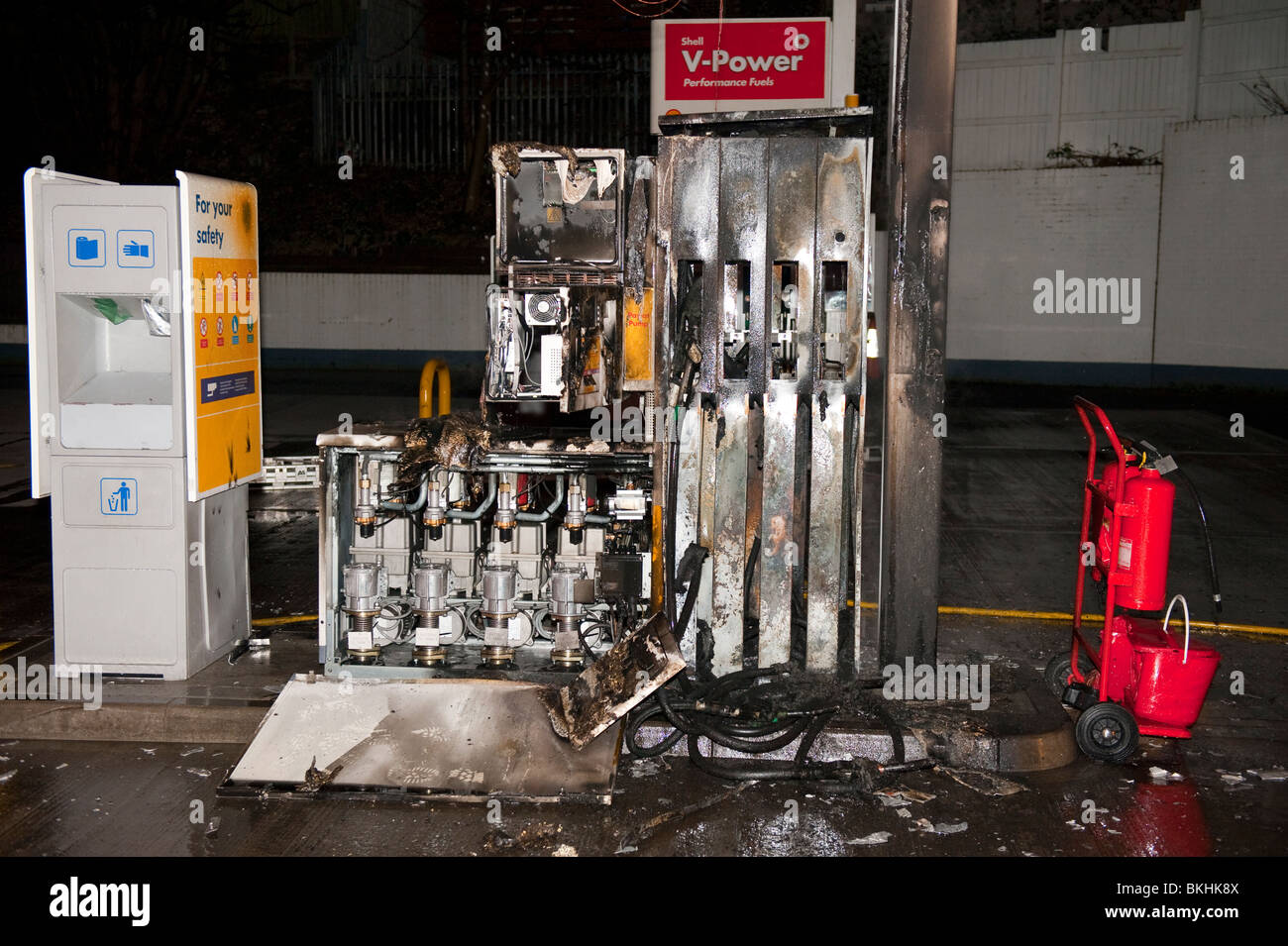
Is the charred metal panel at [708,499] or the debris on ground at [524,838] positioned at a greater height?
the charred metal panel at [708,499]

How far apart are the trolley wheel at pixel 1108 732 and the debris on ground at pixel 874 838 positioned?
1.25 m

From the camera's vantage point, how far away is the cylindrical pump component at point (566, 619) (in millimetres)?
6117

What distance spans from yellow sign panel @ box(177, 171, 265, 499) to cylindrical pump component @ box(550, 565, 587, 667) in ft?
6.08

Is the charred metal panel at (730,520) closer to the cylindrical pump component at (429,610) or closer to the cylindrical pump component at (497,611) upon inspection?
the cylindrical pump component at (497,611)

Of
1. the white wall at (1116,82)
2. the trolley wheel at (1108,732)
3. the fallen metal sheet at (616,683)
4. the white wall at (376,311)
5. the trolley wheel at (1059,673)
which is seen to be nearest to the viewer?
the fallen metal sheet at (616,683)

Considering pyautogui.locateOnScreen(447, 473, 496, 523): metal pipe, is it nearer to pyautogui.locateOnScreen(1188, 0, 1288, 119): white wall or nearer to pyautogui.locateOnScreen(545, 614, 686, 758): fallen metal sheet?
pyautogui.locateOnScreen(545, 614, 686, 758): fallen metal sheet

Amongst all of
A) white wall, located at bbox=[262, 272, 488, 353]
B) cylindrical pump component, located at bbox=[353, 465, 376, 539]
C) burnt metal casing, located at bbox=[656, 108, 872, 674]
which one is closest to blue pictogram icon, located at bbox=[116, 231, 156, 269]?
cylindrical pump component, located at bbox=[353, 465, 376, 539]

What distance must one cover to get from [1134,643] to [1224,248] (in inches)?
667

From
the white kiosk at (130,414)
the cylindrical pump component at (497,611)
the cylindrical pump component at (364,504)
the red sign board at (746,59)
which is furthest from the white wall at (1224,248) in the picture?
the white kiosk at (130,414)

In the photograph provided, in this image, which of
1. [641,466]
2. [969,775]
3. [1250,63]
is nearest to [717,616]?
[641,466]

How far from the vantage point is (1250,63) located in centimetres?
1988

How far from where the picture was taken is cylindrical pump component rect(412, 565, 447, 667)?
242 inches

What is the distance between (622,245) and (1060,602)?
4.27 metres
